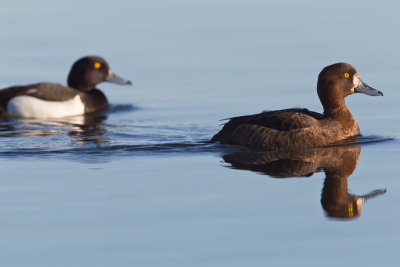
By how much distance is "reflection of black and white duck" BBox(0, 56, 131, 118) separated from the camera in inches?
552

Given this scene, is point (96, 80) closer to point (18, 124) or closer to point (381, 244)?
point (18, 124)

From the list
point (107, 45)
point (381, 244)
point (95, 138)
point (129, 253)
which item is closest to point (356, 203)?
point (381, 244)

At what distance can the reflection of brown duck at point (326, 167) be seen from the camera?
7.34 metres

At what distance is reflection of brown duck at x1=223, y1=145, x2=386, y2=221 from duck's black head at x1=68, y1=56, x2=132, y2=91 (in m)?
5.89

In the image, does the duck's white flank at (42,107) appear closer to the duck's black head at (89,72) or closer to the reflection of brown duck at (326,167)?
the duck's black head at (89,72)

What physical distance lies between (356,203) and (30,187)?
292cm

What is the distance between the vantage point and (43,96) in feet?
46.6

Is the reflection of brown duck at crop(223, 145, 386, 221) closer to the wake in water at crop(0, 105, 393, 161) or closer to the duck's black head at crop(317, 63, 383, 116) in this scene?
the wake in water at crop(0, 105, 393, 161)

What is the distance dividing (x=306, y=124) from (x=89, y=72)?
245 inches

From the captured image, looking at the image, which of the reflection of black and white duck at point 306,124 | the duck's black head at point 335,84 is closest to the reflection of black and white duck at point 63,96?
the reflection of black and white duck at point 306,124

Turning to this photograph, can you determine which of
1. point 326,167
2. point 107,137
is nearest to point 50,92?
point 107,137

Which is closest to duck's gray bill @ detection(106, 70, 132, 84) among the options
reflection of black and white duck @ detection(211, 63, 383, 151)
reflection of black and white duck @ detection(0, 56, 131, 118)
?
reflection of black and white duck @ detection(0, 56, 131, 118)

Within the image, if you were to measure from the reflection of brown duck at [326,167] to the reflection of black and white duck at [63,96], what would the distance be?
5326 millimetres

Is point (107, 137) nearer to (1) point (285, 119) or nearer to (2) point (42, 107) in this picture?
(1) point (285, 119)
